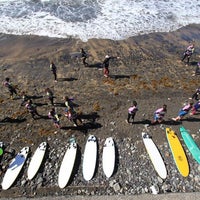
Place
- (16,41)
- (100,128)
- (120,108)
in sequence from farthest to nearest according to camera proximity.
Result: (16,41)
(120,108)
(100,128)

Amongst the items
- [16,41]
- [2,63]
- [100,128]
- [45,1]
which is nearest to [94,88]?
[100,128]

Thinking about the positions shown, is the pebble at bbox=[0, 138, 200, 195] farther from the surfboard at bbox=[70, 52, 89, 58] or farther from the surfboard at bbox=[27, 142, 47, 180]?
the surfboard at bbox=[70, 52, 89, 58]

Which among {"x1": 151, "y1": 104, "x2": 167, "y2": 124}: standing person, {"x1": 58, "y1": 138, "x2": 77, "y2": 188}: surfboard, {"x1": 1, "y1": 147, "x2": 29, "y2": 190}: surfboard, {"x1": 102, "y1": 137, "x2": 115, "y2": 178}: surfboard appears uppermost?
{"x1": 151, "y1": 104, "x2": 167, "y2": 124}: standing person

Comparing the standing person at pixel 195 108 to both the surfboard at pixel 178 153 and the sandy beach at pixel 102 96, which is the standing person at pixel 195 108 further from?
the surfboard at pixel 178 153

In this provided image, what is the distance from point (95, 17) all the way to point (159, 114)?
1861 cm

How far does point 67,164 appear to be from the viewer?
13.1 meters

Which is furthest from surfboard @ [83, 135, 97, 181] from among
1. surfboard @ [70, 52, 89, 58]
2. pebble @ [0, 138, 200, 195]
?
surfboard @ [70, 52, 89, 58]

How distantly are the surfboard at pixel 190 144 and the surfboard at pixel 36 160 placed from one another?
8545 millimetres

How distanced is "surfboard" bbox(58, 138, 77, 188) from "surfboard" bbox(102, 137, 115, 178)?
1736 mm

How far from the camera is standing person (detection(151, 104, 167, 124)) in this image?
48.0 ft

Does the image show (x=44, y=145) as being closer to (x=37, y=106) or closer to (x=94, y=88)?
(x=37, y=106)

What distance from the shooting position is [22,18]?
28891 mm

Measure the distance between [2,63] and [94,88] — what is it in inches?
357

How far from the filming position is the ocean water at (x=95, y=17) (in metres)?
26.3
